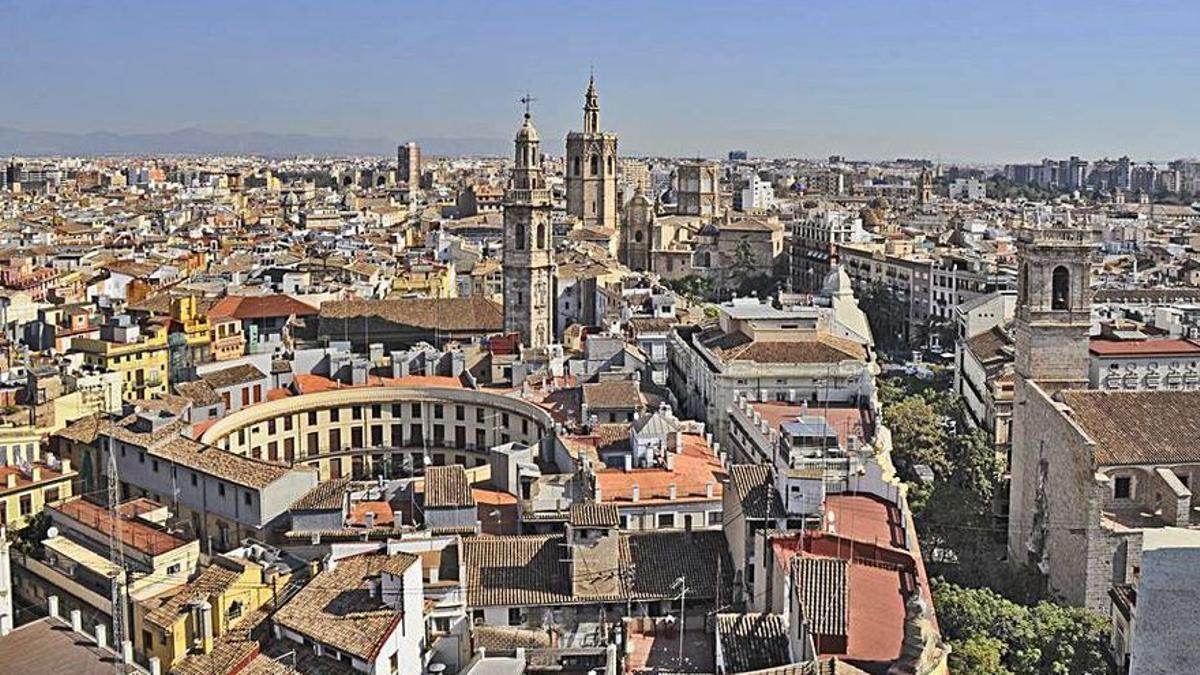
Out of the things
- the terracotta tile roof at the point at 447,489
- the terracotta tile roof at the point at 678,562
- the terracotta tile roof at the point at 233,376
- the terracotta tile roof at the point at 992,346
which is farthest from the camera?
the terracotta tile roof at the point at 992,346

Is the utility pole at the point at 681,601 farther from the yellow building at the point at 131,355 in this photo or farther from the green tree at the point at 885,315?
the green tree at the point at 885,315

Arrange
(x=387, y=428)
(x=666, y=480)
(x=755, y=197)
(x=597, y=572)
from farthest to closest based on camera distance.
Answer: (x=755, y=197)
(x=387, y=428)
(x=666, y=480)
(x=597, y=572)

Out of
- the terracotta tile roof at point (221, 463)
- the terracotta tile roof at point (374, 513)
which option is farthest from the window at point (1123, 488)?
the terracotta tile roof at point (221, 463)

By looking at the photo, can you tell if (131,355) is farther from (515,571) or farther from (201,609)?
(515,571)

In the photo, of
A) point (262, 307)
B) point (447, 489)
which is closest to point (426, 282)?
point (262, 307)

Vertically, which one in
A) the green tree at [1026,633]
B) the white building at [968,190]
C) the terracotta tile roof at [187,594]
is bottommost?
the green tree at [1026,633]

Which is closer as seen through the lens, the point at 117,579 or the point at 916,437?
the point at 117,579

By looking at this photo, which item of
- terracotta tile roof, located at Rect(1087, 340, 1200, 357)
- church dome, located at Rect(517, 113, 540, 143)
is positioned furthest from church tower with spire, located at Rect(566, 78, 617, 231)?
terracotta tile roof, located at Rect(1087, 340, 1200, 357)

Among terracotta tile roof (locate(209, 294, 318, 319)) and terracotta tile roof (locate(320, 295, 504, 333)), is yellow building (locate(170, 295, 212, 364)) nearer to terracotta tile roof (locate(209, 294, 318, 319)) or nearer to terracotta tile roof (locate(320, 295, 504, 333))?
terracotta tile roof (locate(209, 294, 318, 319))
